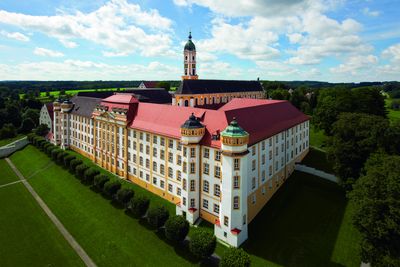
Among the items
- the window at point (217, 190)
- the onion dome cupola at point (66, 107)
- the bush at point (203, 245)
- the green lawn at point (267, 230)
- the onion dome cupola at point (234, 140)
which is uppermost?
the onion dome cupola at point (66, 107)

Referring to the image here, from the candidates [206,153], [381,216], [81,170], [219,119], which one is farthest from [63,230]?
[381,216]

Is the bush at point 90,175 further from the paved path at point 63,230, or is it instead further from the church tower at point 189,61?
the church tower at point 189,61

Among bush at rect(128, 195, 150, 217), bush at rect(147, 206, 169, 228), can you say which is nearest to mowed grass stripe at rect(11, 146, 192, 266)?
bush at rect(128, 195, 150, 217)

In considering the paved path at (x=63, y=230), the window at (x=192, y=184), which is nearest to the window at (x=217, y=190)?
the window at (x=192, y=184)

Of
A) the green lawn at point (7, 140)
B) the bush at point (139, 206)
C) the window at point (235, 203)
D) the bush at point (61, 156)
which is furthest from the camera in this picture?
the green lawn at point (7, 140)

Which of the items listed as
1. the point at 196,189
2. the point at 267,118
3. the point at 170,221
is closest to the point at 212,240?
the point at 170,221

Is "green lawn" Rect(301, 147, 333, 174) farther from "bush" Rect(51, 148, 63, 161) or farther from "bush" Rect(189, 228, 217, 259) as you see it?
"bush" Rect(51, 148, 63, 161)
